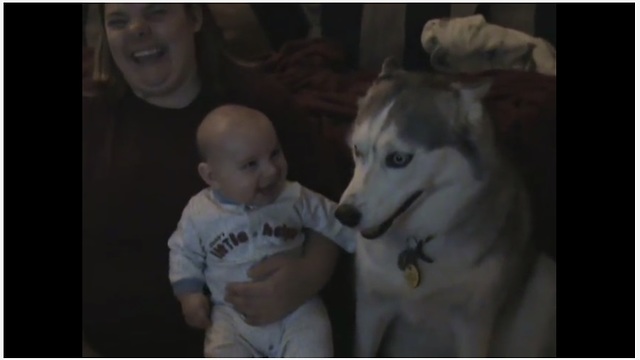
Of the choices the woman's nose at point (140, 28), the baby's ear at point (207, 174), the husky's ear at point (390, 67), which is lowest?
the baby's ear at point (207, 174)

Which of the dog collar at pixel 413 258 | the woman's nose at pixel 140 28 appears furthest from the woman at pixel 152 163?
the dog collar at pixel 413 258

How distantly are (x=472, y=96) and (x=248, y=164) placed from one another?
1.36ft

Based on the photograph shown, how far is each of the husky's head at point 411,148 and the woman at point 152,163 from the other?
74 millimetres

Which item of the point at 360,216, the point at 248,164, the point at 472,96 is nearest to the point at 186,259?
the point at 248,164

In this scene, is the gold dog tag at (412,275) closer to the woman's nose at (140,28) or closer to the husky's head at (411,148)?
the husky's head at (411,148)

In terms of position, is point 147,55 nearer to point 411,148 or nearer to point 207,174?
point 207,174

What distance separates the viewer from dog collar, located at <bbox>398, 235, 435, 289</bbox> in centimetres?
148

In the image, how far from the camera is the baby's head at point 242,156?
57.7 inches

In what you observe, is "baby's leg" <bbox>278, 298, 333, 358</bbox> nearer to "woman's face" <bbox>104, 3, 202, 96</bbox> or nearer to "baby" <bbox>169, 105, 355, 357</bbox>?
"baby" <bbox>169, 105, 355, 357</bbox>

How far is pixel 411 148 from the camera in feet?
4.72

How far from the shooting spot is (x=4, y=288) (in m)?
1.54

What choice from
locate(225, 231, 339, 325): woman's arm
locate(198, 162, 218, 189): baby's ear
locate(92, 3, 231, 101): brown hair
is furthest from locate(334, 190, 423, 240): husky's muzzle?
locate(92, 3, 231, 101): brown hair

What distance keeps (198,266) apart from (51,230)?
0.94ft

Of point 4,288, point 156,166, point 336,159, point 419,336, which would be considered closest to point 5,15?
point 156,166
